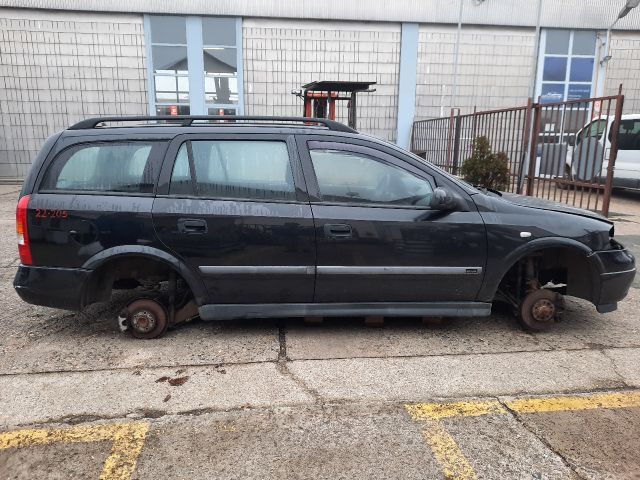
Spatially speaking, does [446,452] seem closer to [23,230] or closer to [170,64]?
[23,230]

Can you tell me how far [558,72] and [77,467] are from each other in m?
15.4

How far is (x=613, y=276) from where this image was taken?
149 inches

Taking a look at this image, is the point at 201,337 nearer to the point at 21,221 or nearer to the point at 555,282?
the point at 21,221

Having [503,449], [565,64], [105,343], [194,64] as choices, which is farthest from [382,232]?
[565,64]

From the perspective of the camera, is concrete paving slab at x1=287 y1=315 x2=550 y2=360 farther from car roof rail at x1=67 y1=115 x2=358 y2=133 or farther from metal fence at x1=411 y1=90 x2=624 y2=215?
metal fence at x1=411 y1=90 x2=624 y2=215

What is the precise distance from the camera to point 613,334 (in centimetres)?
397

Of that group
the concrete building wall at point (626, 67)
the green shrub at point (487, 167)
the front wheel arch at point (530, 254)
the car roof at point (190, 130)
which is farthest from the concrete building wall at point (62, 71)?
the concrete building wall at point (626, 67)

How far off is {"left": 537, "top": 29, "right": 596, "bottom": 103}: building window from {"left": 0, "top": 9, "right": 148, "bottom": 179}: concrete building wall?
11.3 metres

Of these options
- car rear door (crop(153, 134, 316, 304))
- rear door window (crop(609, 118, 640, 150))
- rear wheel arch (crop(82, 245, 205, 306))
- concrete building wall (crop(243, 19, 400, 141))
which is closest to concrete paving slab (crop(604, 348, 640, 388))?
car rear door (crop(153, 134, 316, 304))

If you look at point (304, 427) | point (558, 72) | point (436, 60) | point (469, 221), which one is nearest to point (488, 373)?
point (469, 221)

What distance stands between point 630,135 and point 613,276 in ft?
29.4

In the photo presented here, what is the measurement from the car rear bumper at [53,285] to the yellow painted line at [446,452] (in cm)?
261

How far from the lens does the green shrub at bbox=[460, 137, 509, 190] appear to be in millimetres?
8703

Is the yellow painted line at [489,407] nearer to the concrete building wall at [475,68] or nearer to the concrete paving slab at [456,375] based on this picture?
the concrete paving slab at [456,375]
